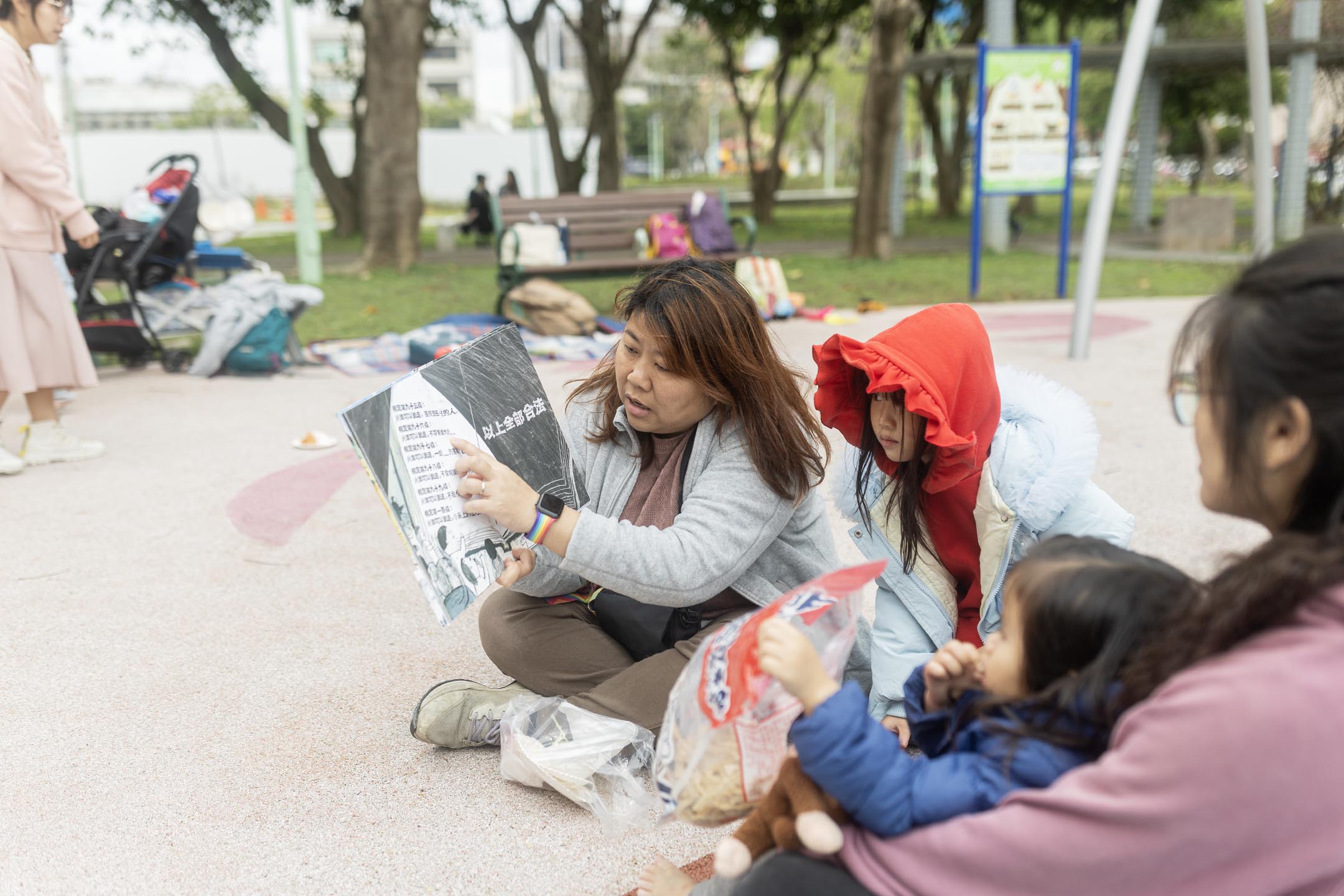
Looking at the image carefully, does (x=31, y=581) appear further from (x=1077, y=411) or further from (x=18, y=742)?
(x=1077, y=411)

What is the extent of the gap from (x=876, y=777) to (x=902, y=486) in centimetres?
95

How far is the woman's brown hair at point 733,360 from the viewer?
2170 mm

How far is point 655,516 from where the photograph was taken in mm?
2383

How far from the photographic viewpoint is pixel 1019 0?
22.5 metres

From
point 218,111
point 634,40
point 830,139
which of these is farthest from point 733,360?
point 218,111

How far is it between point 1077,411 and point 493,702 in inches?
55.8

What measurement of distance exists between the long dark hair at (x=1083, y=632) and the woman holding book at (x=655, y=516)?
832 mm

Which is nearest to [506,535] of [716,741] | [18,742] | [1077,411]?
[716,741]

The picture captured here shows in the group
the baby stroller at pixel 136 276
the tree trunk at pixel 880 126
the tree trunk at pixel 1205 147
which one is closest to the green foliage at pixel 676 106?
the tree trunk at pixel 1205 147

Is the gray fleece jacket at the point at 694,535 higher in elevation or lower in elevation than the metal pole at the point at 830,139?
lower

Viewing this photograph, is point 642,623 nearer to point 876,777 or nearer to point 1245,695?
point 876,777

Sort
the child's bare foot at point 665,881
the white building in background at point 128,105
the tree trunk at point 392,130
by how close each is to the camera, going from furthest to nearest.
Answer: the white building in background at point 128,105
the tree trunk at point 392,130
the child's bare foot at point 665,881

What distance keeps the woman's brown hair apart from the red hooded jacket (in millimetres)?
→ 82

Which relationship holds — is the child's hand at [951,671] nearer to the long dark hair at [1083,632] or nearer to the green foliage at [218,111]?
the long dark hair at [1083,632]
